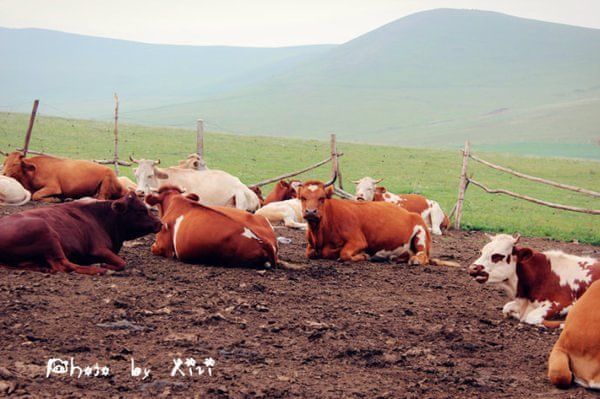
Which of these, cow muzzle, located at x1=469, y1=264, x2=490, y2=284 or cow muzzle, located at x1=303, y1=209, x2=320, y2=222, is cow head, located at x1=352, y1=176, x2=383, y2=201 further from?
cow muzzle, located at x1=469, y1=264, x2=490, y2=284

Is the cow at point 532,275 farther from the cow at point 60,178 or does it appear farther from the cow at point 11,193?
the cow at point 60,178

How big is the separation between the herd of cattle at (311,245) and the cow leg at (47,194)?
36.4 inches

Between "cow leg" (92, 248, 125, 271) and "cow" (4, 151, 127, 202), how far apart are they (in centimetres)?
696

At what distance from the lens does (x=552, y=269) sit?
8.11 meters

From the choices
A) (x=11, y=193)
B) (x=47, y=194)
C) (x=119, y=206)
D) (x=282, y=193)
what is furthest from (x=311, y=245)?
(x=47, y=194)

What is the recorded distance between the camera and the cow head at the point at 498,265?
26.6 ft

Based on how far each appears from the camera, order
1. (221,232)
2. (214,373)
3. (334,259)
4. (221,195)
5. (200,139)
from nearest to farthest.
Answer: (214,373) < (221,232) < (334,259) < (221,195) < (200,139)

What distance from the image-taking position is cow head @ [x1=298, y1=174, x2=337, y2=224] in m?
11.0

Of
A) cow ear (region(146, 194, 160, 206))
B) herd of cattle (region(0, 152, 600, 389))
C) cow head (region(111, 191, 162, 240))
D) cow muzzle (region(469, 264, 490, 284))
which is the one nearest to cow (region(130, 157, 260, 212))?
herd of cattle (region(0, 152, 600, 389))

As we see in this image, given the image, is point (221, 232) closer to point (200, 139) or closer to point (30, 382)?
point (30, 382)

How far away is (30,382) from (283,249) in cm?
699

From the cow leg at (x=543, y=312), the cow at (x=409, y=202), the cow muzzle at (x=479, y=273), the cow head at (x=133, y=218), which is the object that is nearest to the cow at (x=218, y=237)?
the cow head at (x=133, y=218)

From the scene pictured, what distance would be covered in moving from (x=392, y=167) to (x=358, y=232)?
25474mm

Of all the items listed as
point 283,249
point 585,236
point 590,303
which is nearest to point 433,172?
point 585,236
